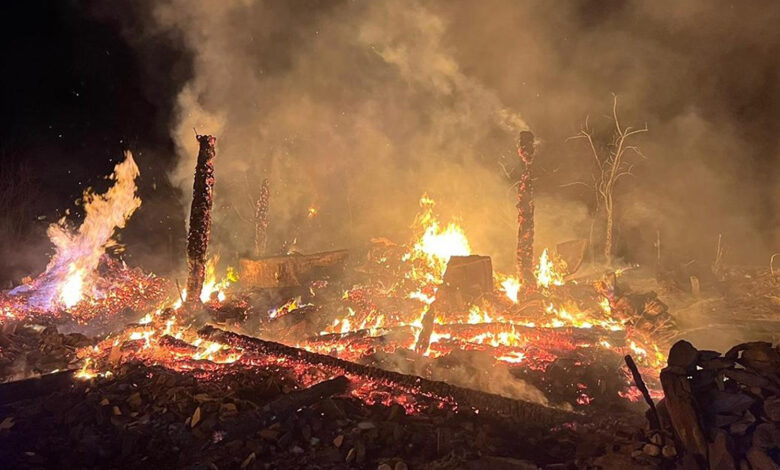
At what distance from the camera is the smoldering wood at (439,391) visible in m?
6.06

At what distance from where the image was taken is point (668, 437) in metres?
4.64

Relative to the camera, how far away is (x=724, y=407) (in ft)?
15.0

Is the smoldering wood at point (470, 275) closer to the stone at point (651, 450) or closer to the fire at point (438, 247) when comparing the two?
the fire at point (438, 247)

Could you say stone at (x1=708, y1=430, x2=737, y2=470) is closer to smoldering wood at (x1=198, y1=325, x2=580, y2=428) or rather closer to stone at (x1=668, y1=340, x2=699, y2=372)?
stone at (x1=668, y1=340, x2=699, y2=372)

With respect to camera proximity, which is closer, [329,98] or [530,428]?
[530,428]

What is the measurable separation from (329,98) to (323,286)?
40.5 ft

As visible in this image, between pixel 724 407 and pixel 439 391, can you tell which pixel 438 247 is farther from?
pixel 724 407

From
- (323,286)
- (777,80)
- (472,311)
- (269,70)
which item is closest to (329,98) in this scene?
(269,70)

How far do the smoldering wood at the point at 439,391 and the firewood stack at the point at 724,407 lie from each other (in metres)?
1.48

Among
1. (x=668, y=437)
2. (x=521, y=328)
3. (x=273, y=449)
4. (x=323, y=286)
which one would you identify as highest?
(x=323, y=286)

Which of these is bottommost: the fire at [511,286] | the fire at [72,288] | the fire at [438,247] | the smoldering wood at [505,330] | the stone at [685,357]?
the stone at [685,357]

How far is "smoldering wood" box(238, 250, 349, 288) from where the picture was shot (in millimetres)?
13938

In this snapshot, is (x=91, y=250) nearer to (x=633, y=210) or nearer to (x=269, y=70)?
(x=269, y=70)

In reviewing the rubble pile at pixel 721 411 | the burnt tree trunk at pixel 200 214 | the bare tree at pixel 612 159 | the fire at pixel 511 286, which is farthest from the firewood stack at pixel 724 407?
the bare tree at pixel 612 159
